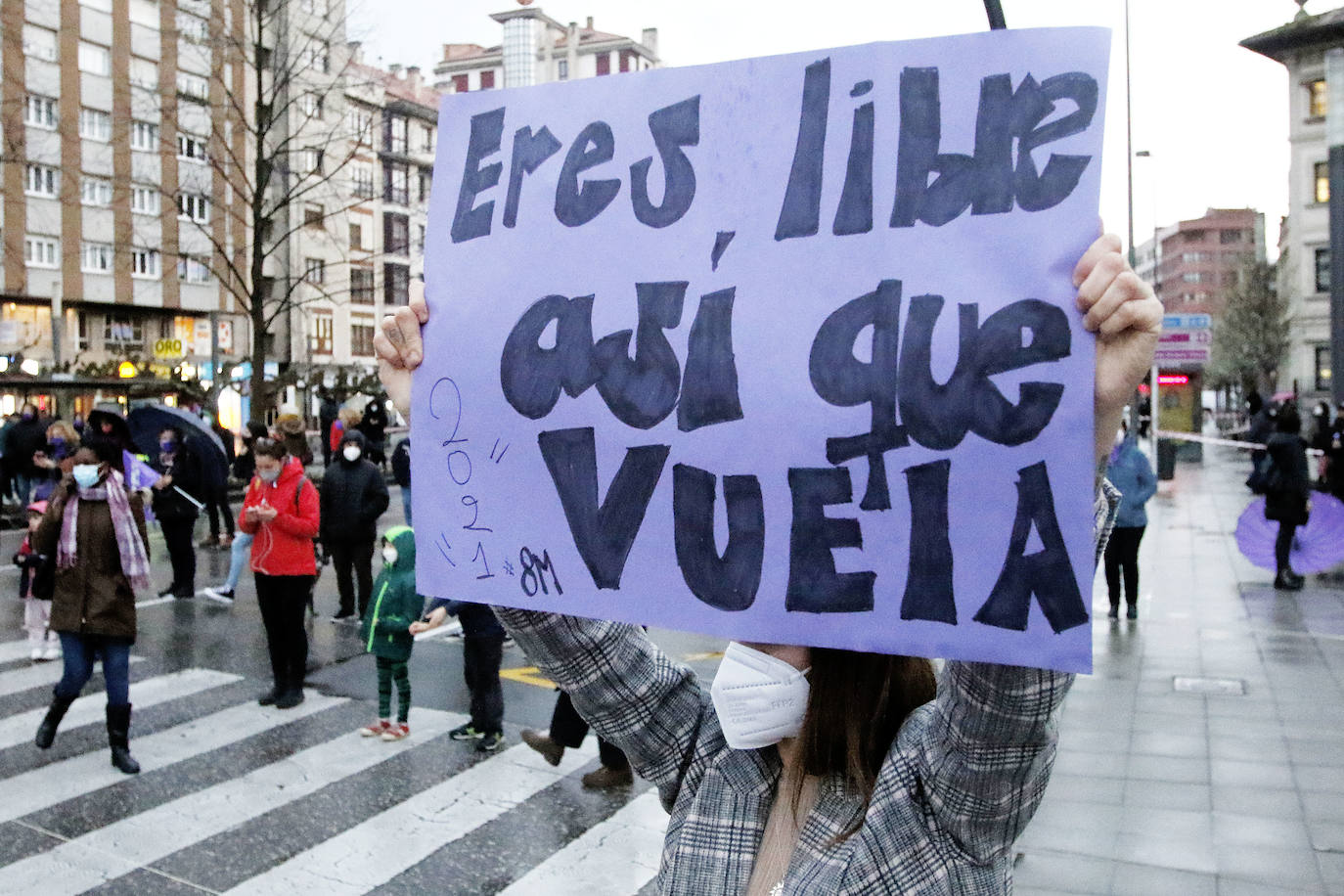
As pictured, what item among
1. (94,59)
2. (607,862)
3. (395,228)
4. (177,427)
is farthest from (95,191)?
(607,862)

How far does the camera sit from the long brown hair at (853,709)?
1990mm

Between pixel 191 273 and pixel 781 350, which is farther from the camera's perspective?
pixel 191 273

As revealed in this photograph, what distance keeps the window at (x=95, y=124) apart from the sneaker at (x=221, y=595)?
3869 centimetres

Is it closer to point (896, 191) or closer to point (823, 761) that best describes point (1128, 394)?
point (896, 191)

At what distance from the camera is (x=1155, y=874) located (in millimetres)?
5555

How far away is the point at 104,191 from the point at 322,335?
14.3 meters

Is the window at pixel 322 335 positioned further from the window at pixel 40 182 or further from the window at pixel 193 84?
the window at pixel 40 182

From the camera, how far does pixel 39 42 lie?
43.5 m

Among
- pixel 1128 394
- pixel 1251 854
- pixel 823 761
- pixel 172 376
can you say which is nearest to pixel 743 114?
pixel 1128 394

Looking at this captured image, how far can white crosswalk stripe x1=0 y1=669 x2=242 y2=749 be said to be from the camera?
Answer: 7.98 meters

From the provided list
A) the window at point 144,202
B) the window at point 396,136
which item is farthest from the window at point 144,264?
the window at point 396,136

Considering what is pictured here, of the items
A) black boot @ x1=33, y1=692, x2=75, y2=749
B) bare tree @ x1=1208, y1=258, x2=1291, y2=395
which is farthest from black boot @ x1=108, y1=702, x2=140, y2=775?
bare tree @ x1=1208, y1=258, x2=1291, y2=395

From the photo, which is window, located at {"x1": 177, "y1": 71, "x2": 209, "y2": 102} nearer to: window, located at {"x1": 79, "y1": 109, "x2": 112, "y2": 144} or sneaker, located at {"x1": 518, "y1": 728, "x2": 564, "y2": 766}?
window, located at {"x1": 79, "y1": 109, "x2": 112, "y2": 144}

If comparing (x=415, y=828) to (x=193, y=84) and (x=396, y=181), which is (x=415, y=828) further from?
(x=396, y=181)
